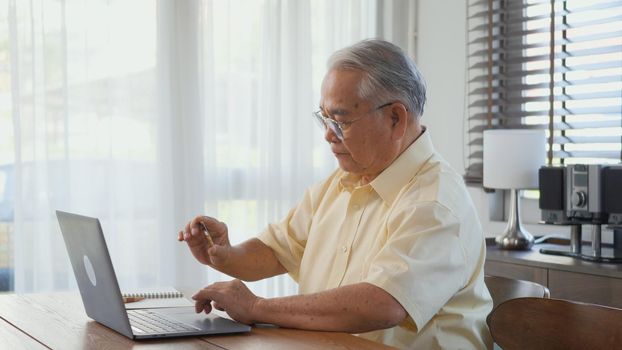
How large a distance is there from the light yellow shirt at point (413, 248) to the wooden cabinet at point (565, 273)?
1.06m

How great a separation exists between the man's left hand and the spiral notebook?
221 mm

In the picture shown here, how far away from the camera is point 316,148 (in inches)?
156

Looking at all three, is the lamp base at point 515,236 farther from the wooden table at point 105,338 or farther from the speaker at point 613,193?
the wooden table at point 105,338

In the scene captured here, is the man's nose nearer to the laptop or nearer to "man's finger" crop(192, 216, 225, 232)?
"man's finger" crop(192, 216, 225, 232)

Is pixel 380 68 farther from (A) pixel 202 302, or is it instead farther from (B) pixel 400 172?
(A) pixel 202 302

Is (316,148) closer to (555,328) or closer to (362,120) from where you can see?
(362,120)

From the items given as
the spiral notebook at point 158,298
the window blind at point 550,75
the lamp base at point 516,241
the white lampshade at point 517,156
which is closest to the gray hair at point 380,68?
the spiral notebook at point 158,298

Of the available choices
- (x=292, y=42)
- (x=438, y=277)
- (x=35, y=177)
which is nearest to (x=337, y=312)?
(x=438, y=277)

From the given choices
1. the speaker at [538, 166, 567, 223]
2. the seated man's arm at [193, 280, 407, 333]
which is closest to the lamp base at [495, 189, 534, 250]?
the speaker at [538, 166, 567, 223]

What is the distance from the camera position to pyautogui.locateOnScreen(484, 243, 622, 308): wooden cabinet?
272 cm

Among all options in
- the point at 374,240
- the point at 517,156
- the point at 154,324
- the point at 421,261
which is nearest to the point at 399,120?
the point at 374,240

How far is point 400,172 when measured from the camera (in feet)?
6.15

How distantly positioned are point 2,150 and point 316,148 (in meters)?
1.47

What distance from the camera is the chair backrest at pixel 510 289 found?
194 centimetres
